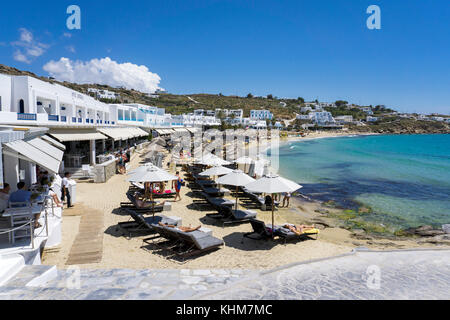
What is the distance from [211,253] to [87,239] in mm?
3169

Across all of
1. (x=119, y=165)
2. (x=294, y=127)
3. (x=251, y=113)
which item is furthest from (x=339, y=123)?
(x=119, y=165)

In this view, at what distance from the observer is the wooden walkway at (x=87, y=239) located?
244 inches

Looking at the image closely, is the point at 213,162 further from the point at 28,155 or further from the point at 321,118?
the point at 321,118

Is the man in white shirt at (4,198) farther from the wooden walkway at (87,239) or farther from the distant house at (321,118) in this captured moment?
the distant house at (321,118)

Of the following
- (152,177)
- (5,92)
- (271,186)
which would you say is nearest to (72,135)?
(5,92)

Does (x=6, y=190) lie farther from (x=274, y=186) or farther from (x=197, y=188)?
(x=197, y=188)

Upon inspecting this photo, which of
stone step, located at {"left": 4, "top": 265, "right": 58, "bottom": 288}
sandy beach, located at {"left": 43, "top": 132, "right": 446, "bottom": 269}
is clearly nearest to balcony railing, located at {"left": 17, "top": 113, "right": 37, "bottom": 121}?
sandy beach, located at {"left": 43, "top": 132, "right": 446, "bottom": 269}

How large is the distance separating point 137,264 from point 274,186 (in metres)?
3.81

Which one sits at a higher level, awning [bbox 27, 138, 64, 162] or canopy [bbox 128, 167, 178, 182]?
awning [bbox 27, 138, 64, 162]

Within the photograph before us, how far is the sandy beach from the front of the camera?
624 centimetres

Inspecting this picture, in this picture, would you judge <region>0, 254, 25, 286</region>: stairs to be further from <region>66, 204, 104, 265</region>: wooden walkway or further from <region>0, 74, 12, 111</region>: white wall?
<region>0, 74, 12, 111</region>: white wall

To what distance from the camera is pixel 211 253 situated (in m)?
6.86

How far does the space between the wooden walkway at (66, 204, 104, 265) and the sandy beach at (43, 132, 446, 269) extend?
78mm

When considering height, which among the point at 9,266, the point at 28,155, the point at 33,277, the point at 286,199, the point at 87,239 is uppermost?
the point at 28,155
